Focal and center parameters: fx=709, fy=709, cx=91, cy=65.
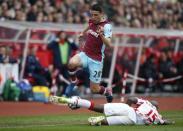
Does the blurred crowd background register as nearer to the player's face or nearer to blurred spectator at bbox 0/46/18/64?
blurred spectator at bbox 0/46/18/64

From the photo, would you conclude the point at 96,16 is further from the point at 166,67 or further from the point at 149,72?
the point at 166,67

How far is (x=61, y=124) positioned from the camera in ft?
52.4

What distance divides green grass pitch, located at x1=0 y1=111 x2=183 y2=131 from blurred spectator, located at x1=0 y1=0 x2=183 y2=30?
8.99 meters

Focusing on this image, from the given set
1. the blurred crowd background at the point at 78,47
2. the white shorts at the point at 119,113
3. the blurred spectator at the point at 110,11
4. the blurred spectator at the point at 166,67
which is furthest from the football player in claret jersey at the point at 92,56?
the blurred spectator at the point at 166,67

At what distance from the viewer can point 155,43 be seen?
97.9 ft

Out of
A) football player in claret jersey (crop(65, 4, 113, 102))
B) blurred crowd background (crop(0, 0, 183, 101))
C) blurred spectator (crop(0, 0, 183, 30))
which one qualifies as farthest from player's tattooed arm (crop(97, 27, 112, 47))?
blurred spectator (crop(0, 0, 183, 30))

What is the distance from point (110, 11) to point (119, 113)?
17199 mm

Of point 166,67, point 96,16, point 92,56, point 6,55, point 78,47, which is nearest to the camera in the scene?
point 96,16

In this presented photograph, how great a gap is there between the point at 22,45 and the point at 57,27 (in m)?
1.73

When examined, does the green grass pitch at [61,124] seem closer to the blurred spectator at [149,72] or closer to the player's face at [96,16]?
the player's face at [96,16]

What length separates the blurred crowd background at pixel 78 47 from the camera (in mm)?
24922

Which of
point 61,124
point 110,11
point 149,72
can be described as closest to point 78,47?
point 149,72

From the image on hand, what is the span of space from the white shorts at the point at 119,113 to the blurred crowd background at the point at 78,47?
6.95 meters

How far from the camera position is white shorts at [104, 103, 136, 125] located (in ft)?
49.5
